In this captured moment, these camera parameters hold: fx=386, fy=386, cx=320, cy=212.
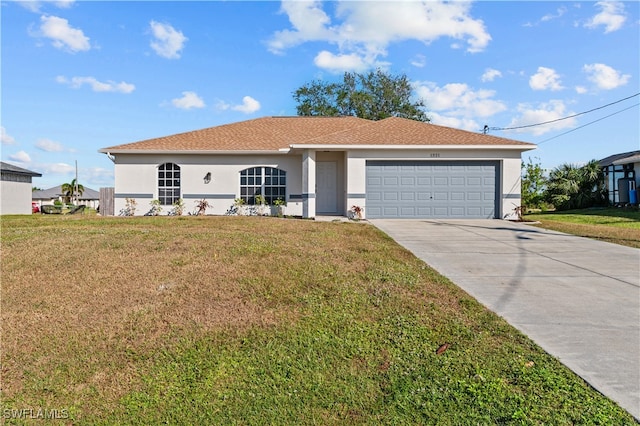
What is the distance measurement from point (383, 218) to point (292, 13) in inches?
354

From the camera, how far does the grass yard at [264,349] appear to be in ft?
9.82

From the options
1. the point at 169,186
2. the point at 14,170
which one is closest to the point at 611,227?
the point at 169,186

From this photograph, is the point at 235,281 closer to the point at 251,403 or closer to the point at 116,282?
the point at 116,282

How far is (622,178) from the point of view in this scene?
76.3ft

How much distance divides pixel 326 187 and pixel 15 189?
20.3m

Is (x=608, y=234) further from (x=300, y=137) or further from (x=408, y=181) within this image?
(x=300, y=137)

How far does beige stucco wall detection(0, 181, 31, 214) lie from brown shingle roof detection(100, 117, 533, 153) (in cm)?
1189

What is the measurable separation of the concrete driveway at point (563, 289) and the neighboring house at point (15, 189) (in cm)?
2416

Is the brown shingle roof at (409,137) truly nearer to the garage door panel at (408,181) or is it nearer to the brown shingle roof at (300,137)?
the brown shingle roof at (300,137)

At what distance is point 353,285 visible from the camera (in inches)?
212

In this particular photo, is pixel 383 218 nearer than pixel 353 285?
No

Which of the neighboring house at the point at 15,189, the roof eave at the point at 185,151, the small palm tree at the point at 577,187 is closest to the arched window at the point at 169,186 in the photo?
the roof eave at the point at 185,151

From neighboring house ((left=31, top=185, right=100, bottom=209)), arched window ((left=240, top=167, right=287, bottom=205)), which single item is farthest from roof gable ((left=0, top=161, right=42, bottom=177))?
neighboring house ((left=31, top=185, right=100, bottom=209))

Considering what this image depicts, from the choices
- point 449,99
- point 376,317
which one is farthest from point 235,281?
point 449,99
